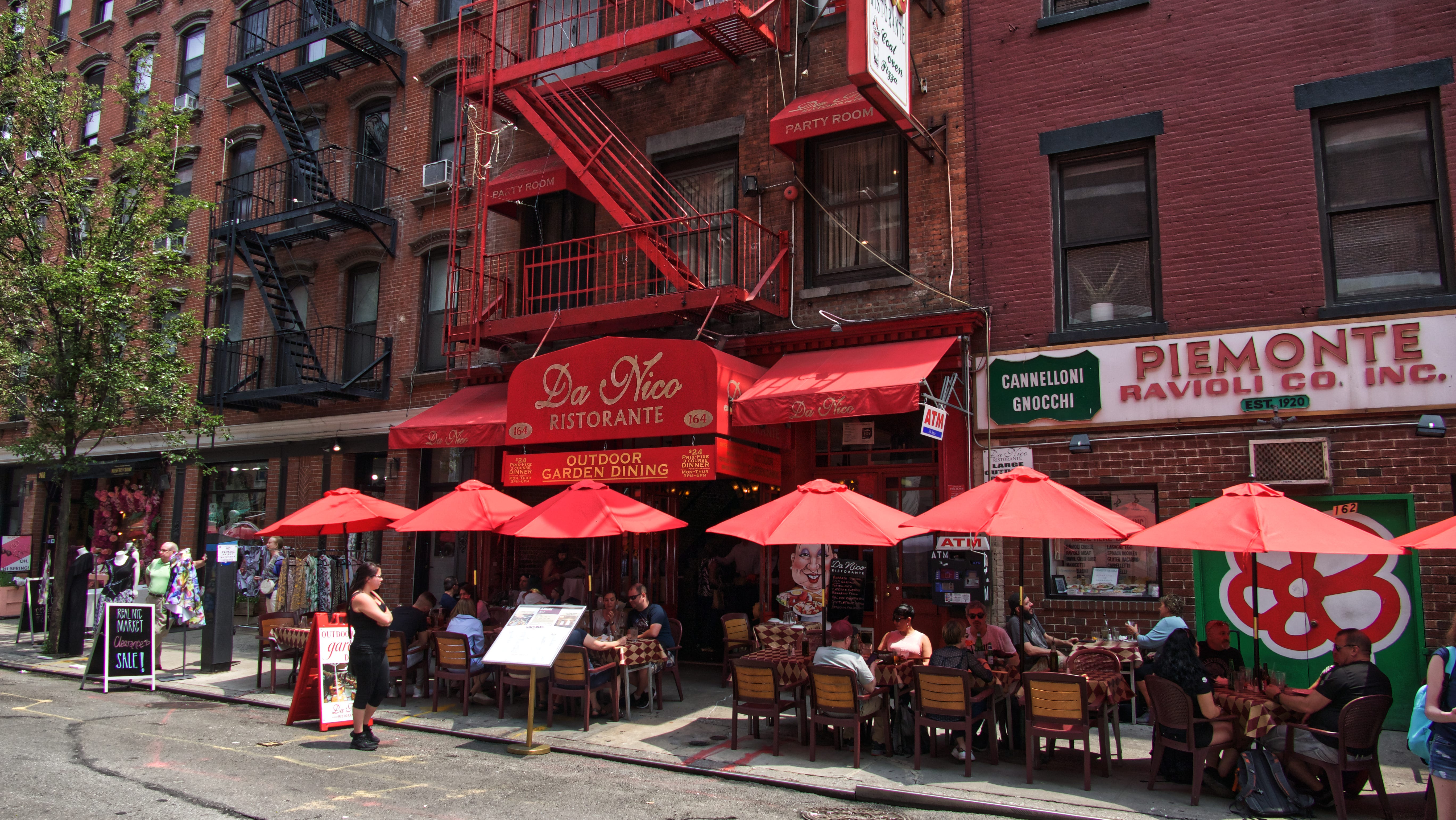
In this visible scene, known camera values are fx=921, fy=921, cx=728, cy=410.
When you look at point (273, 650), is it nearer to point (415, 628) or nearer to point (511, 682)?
point (415, 628)

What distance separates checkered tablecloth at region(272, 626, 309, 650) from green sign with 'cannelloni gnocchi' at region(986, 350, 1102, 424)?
357 inches

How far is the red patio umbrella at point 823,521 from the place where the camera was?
28.4ft

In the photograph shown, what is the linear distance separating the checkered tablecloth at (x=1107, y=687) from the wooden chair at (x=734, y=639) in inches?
188

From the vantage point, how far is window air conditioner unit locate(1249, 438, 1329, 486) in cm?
955

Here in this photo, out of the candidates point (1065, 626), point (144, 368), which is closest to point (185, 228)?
point (144, 368)

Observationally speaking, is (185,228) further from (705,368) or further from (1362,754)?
(1362,754)

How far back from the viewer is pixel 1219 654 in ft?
26.6

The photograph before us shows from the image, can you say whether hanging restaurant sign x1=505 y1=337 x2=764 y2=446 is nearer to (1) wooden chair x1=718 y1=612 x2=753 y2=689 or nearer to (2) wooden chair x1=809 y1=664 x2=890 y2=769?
(1) wooden chair x1=718 y1=612 x2=753 y2=689

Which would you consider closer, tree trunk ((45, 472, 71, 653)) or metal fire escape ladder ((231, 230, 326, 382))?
tree trunk ((45, 472, 71, 653))

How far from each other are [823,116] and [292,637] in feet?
31.6

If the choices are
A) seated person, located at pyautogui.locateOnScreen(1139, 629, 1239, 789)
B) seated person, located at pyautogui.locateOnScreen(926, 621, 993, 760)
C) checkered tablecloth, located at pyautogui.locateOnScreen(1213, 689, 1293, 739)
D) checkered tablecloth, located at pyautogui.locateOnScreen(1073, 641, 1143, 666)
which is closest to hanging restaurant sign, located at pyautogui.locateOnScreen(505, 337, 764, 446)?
seated person, located at pyautogui.locateOnScreen(926, 621, 993, 760)

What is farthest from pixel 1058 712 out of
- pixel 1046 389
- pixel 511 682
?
pixel 511 682

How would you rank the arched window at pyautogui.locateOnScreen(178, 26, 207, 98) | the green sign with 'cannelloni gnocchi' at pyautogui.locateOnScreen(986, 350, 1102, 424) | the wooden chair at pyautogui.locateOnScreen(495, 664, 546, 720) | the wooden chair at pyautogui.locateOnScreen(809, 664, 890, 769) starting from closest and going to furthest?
the wooden chair at pyautogui.locateOnScreen(809, 664, 890, 769) → the wooden chair at pyautogui.locateOnScreen(495, 664, 546, 720) → the green sign with 'cannelloni gnocchi' at pyautogui.locateOnScreen(986, 350, 1102, 424) → the arched window at pyautogui.locateOnScreen(178, 26, 207, 98)

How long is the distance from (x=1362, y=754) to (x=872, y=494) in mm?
6298
